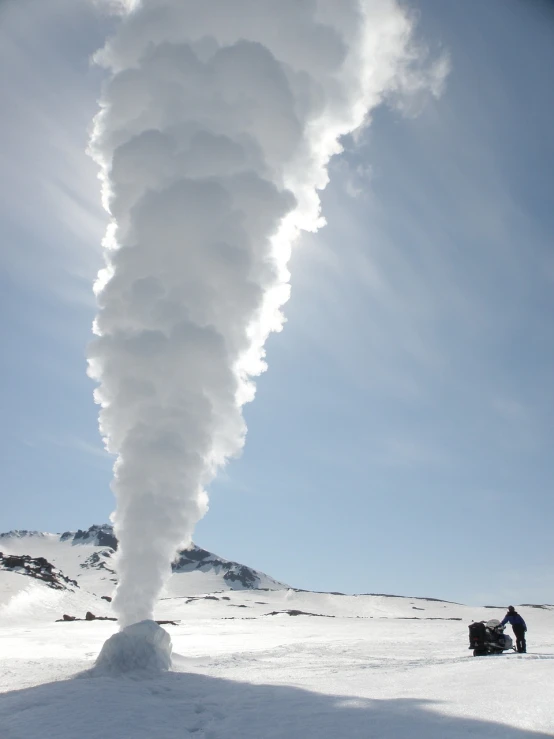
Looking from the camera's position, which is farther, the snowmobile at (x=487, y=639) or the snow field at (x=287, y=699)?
the snowmobile at (x=487, y=639)

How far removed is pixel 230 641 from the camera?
27.1 m

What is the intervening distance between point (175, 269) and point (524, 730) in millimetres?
18087

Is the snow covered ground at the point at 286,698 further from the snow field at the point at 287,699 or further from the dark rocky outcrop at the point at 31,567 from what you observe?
the dark rocky outcrop at the point at 31,567

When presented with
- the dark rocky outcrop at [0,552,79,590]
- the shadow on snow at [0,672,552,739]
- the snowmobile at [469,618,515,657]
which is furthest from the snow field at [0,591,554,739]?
the dark rocky outcrop at [0,552,79,590]

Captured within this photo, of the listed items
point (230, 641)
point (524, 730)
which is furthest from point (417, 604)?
point (524, 730)

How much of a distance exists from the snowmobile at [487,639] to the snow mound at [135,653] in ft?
34.8

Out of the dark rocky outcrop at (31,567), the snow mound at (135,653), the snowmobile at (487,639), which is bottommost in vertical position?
the dark rocky outcrop at (31,567)

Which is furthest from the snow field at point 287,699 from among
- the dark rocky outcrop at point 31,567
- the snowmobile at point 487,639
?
the dark rocky outcrop at point 31,567

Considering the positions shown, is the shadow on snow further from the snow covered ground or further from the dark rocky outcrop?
the dark rocky outcrop

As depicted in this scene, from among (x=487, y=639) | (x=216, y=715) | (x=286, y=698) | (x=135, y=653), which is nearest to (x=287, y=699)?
(x=286, y=698)

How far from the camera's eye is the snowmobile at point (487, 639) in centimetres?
1883

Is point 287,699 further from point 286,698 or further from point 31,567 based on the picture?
point 31,567

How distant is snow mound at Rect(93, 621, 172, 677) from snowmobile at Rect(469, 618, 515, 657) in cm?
1060

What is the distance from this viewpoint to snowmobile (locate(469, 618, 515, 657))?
18828 millimetres
